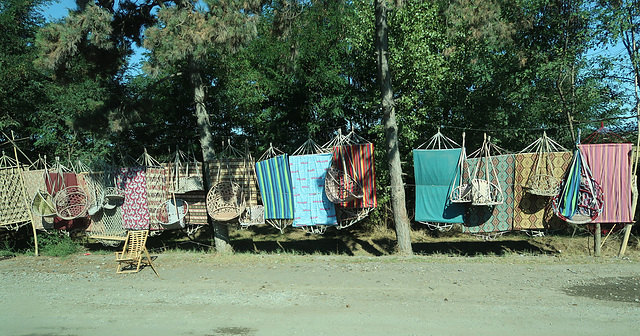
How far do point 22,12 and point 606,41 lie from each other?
20.7 metres

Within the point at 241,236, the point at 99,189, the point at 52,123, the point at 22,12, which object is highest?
the point at 22,12

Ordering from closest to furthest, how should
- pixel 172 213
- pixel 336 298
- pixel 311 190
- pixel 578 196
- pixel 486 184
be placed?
1. pixel 336 298
2. pixel 578 196
3. pixel 486 184
4. pixel 311 190
5. pixel 172 213

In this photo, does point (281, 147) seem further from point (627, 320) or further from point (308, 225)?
point (627, 320)

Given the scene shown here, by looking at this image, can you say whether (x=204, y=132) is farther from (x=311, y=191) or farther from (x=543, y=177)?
(x=543, y=177)

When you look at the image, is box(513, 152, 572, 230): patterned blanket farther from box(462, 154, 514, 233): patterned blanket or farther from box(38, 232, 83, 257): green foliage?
box(38, 232, 83, 257): green foliage

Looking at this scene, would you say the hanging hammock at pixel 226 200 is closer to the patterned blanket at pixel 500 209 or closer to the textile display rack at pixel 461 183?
the textile display rack at pixel 461 183

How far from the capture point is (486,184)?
9.96 m

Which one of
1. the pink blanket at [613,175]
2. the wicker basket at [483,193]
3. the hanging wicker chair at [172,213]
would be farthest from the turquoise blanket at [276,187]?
the pink blanket at [613,175]

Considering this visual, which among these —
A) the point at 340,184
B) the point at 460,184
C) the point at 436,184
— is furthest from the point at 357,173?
the point at 460,184

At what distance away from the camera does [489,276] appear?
8844 millimetres

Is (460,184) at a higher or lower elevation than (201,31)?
lower

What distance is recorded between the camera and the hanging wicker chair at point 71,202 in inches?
518

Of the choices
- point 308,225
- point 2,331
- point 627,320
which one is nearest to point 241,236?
point 308,225

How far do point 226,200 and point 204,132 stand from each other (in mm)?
2204
